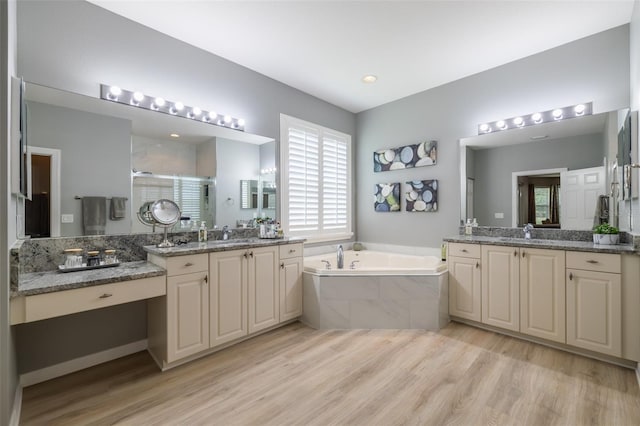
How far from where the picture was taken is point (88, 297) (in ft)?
5.85

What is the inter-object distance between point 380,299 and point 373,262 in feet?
3.94

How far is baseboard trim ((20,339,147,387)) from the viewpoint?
1996 mm

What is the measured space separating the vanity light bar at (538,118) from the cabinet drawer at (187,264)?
3.27 metres

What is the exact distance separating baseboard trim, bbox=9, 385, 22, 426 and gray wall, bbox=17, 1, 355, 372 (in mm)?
194

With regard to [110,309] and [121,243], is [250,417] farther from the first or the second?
[121,243]

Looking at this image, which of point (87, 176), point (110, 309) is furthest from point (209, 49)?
point (110, 309)

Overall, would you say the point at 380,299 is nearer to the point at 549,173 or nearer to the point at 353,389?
the point at 353,389

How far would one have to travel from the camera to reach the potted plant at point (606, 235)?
2.42m

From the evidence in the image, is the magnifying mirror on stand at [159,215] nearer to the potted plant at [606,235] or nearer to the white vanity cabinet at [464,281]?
the white vanity cabinet at [464,281]

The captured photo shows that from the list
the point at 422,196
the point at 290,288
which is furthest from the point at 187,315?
the point at 422,196

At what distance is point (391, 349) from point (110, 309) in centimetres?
233

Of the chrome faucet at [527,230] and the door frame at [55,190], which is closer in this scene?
the door frame at [55,190]

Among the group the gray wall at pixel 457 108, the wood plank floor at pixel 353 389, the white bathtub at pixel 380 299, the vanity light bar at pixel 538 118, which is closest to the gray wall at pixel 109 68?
the wood plank floor at pixel 353 389

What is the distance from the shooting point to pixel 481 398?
185 centimetres
